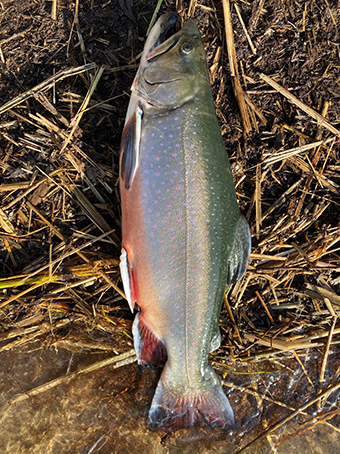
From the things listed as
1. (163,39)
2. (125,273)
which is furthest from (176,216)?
(163,39)

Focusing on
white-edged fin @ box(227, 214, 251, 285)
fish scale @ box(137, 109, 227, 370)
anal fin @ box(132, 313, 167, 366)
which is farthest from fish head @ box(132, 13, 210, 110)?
anal fin @ box(132, 313, 167, 366)

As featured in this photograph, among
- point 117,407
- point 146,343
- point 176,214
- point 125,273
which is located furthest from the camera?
point 117,407

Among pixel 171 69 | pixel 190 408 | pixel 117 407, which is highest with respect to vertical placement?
pixel 171 69

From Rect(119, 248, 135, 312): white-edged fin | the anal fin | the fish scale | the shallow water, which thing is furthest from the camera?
the shallow water

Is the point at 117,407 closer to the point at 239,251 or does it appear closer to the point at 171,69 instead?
the point at 239,251

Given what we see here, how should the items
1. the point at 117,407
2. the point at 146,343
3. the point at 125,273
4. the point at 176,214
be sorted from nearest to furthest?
the point at 176,214, the point at 125,273, the point at 146,343, the point at 117,407

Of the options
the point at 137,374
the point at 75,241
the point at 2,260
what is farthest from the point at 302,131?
the point at 2,260

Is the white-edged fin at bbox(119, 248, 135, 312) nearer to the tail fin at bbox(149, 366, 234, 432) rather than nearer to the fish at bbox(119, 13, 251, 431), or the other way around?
the fish at bbox(119, 13, 251, 431)
